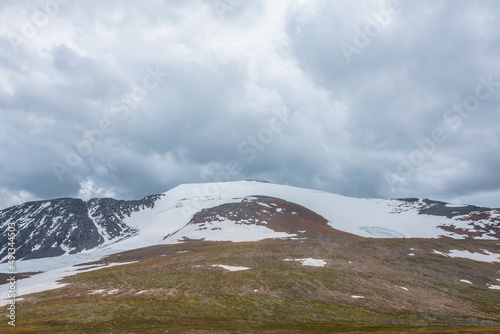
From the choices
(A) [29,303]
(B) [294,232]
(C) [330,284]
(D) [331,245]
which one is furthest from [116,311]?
(B) [294,232]

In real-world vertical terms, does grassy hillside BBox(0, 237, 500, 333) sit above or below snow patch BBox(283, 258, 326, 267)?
below

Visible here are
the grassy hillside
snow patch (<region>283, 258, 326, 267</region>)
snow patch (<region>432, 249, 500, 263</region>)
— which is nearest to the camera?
the grassy hillside

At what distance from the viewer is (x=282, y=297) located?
5078cm

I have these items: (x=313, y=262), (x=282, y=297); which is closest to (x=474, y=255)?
(x=313, y=262)

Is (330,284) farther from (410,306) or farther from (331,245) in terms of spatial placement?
(331,245)

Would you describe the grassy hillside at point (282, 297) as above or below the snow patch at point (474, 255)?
below

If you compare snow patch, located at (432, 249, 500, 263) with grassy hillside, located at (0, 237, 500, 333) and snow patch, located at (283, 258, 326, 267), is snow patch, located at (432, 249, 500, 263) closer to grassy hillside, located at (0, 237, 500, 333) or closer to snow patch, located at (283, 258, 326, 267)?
grassy hillside, located at (0, 237, 500, 333)

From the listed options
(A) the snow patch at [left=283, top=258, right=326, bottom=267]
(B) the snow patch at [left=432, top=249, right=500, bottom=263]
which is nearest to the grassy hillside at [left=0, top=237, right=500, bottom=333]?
(A) the snow patch at [left=283, top=258, right=326, bottom=267]

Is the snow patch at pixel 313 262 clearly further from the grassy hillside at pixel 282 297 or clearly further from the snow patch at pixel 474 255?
the snow patch at pixel 474 255

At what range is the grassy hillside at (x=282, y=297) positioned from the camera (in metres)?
35.9

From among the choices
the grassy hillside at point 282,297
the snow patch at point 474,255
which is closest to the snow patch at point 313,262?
the grassy hillside at point 282,297

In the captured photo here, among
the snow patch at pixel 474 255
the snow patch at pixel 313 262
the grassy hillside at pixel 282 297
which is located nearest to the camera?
the grassy hillside at pixel 282 297

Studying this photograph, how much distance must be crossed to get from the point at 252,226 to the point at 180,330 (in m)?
135

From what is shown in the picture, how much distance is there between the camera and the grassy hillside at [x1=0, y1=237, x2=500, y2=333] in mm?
35906
